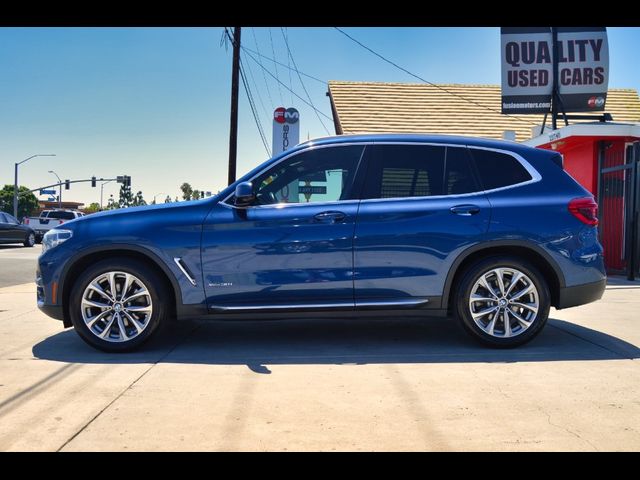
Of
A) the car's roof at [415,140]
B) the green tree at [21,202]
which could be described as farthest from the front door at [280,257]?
the green tree at [21,202]

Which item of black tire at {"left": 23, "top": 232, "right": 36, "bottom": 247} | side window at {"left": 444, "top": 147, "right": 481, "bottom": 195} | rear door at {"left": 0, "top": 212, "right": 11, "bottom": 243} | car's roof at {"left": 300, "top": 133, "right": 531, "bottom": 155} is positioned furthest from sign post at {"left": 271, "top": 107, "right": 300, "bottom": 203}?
black tire at {"left": 23, "top": 232, "right": 36, "bottom": 247}

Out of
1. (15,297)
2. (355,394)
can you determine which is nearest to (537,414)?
(355,394)

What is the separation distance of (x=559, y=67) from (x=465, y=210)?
38.7ft

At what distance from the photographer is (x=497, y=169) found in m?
5.60

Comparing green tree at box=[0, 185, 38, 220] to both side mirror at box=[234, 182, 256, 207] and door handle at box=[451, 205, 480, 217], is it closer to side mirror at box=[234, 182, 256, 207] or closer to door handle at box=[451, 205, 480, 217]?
side mirror at box=[234, 182, 256, 207]

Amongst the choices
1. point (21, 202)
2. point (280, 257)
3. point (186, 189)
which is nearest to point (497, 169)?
point (280, 257)

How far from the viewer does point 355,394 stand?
418 cm

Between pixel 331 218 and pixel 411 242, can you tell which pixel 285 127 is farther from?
pixel 411 242

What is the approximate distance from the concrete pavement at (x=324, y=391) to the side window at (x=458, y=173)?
1.40 m

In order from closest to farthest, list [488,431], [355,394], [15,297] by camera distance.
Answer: [488,431] → [355,394] → [15,297]
